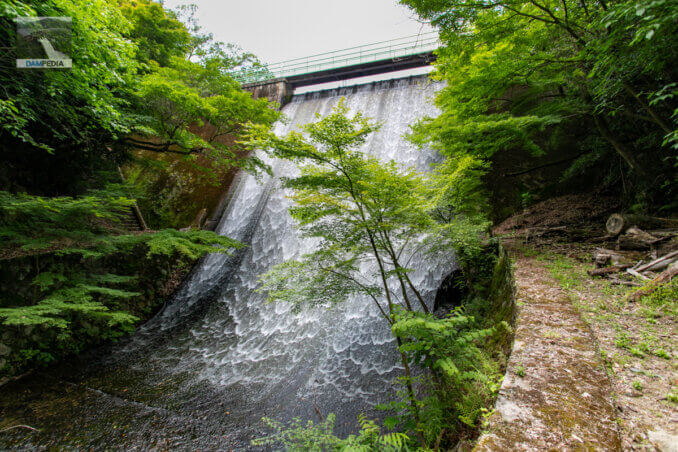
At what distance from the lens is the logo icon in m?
4.28

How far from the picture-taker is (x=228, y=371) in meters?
5.12

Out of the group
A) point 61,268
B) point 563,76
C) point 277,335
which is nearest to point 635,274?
point 563,76

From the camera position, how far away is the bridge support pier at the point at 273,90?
15125mm

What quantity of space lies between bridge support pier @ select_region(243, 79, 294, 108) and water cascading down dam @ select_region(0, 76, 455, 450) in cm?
1029

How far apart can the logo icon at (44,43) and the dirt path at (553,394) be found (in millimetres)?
7851

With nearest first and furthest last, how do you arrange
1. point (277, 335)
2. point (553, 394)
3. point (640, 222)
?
point (553, 394) < point (640, 222) < point (277, 335)

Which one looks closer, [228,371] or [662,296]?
[662,296]

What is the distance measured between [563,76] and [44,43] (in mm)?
9356

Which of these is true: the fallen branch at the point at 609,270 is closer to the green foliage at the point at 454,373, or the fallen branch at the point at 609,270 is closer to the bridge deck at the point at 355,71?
the green foliage at the point at 454,373

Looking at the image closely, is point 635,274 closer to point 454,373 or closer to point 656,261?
point 656,261

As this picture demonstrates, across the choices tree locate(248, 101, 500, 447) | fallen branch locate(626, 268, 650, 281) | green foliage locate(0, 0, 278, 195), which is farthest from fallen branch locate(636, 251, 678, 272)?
green foliage locate(0, 0, 278, 195)

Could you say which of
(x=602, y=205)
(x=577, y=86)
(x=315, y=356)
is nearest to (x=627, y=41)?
(x=577, y=86)

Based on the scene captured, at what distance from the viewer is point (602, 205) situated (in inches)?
226

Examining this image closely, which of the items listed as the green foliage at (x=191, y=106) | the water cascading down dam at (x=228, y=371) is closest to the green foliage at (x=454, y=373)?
the water cascading down dam at (x=228, y=371)
